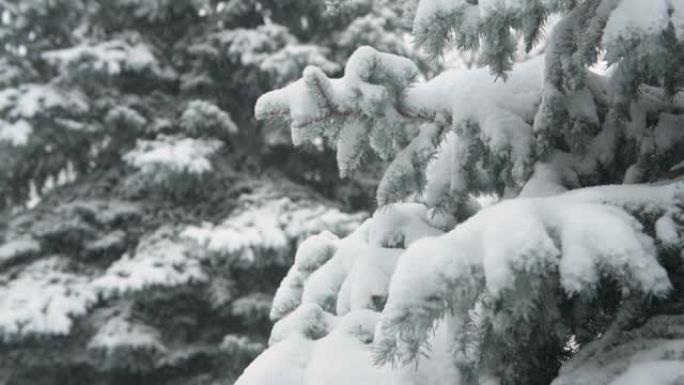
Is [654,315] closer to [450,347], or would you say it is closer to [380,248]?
[450,347]

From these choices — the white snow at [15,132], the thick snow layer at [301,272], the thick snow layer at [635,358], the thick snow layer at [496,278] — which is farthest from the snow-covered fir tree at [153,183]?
the thick snow layer at [635,358]

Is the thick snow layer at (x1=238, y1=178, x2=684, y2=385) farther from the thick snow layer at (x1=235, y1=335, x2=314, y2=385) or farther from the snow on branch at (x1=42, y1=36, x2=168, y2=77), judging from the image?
the snow on branch at (x1=42, y1=36, x2=168, y2=77)

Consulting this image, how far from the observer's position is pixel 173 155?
5516 millimetres

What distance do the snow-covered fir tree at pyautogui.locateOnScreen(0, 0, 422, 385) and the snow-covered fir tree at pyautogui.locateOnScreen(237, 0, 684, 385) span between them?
3528 mm

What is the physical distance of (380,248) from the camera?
182 centimetres

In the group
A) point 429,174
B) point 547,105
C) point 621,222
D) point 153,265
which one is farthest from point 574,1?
point 153,265

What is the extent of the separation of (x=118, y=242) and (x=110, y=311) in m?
0.64

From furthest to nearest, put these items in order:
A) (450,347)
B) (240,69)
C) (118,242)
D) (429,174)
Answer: (240,69)
(118,242)
(429,174)
(450,347)

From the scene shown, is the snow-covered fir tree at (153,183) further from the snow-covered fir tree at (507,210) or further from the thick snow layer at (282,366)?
the thick snow layer at (282,366)

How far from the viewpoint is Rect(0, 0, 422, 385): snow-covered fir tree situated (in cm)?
550

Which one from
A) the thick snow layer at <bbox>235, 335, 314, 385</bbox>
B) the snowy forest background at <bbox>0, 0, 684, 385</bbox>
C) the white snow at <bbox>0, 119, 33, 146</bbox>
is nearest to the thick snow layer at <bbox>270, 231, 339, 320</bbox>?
the snowy forest background at <bbox>0, 0, 684, 385</bbox>

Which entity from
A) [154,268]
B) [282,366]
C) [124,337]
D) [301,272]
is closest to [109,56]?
[154,268]

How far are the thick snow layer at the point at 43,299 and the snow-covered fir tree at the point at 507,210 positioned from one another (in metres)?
3.68

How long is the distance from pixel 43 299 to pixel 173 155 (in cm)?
158
